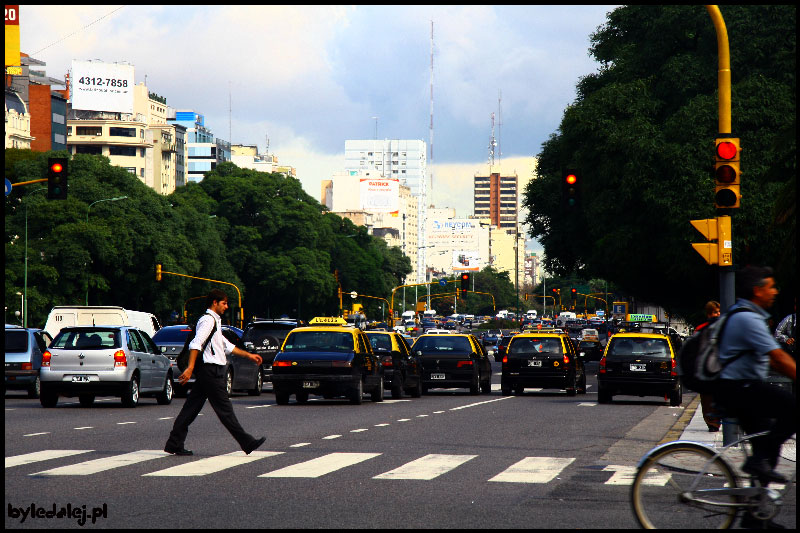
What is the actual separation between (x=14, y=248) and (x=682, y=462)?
6811cm

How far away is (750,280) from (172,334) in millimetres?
26231

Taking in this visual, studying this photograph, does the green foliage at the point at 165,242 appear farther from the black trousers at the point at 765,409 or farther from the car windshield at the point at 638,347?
the black trousers at the point at 765,409

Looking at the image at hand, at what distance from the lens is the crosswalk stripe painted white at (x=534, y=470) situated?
41.5 feet

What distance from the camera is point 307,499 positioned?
10.9 m

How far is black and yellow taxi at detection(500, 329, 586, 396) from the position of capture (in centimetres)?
3334

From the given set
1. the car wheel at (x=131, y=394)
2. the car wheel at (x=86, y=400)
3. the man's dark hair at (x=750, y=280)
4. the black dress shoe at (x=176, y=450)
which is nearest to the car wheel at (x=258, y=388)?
the car wheel at (x=86, y=400)

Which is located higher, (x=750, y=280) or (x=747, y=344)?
(x=750, y=280)

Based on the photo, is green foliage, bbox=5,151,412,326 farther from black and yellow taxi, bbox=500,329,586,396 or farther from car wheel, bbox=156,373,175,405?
car wheel, bbox=156,373,175,405

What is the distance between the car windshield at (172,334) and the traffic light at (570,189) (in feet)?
37.1

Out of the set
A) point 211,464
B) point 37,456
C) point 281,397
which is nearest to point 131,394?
point 281,397

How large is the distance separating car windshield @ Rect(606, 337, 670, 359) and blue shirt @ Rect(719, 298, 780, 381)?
70.3 feet

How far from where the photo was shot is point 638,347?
3002 cm

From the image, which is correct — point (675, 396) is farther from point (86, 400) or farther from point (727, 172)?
point (727, 172)

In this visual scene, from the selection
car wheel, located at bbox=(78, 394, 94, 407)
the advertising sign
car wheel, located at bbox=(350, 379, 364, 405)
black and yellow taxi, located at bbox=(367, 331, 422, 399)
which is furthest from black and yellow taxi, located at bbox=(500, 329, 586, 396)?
the advertising sign
